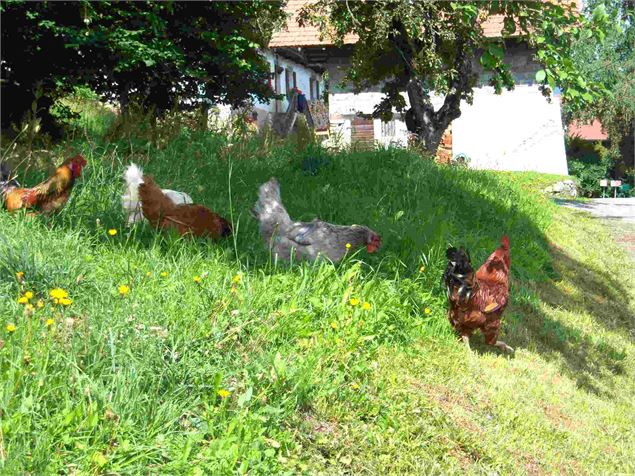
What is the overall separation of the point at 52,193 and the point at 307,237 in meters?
1.97

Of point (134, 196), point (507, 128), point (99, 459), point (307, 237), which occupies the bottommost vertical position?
point (99, 459)

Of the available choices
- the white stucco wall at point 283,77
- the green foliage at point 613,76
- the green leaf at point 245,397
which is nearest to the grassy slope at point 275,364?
the green leaf at point 245,397

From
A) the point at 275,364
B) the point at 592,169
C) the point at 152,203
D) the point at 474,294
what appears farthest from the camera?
the point at 592,169

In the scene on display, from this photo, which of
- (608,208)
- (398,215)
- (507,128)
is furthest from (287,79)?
(398,215)

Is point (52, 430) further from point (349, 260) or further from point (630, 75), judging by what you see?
point (630, 75)

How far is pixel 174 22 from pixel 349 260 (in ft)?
23.3

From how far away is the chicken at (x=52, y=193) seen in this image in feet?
19.6

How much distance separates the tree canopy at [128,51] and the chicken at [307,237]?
15.4ft

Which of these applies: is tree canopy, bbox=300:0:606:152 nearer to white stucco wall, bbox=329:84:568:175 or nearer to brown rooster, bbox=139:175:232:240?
brown rooster, bbox=139:175:232:240

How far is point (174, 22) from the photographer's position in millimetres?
11789

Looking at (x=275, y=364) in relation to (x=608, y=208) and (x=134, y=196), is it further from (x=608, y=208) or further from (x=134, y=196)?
(x=608, y=208)

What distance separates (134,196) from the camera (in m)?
6.61

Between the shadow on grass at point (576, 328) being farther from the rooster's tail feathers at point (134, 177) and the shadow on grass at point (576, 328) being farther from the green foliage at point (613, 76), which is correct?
the green foliage at point (613, 76)

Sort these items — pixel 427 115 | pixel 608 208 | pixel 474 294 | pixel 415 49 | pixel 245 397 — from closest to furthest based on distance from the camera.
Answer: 1. pixel 245 397
2. pixel 474 294
3. pixel 415 49
4. pixel 427 115
5. pixel 608 208
